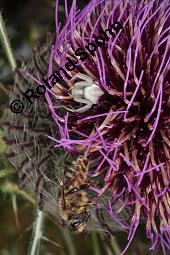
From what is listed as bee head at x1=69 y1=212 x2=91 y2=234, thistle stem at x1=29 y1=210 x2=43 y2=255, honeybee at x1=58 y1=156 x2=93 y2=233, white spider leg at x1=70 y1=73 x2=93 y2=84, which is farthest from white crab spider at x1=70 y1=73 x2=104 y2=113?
thistle stem at x1=29 y1=210 x2=43 y2=255

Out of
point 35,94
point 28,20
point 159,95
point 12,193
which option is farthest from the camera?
point 28,20

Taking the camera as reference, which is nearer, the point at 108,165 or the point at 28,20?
the point at 108,165

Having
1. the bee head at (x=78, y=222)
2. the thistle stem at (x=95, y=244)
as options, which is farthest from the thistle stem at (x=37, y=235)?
the thistle stem at (x=95, y=244)

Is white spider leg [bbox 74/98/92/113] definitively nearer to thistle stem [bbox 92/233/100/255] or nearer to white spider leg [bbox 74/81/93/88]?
white spider leg [bbox 74/81/93/88]

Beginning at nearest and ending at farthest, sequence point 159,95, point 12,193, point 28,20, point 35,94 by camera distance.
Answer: point 159,95, point 35,94, point 12,193, point 28,20

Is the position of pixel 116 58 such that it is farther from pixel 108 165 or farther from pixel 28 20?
pixel 28 20

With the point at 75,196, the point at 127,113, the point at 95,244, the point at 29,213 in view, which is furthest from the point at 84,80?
the point at 29,213

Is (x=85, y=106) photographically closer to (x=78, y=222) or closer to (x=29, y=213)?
(x=78, y=222)

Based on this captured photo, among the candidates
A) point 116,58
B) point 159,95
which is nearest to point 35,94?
point 116,58
